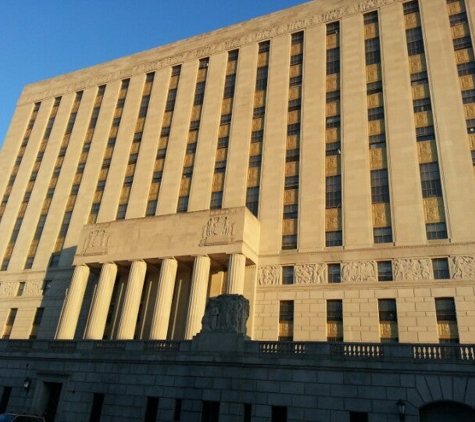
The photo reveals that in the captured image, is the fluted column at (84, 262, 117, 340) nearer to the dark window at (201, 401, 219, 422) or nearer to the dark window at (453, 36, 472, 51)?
the dark window at (201, 401, 219, 422)

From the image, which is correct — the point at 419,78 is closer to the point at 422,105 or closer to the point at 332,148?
the point at 422,105

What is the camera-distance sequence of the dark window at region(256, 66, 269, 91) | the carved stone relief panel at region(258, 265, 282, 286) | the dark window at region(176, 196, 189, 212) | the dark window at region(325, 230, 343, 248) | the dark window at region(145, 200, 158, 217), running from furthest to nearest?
the dark window at region(256, 66, 269, 91), the dark window at region(145, 200, 158, 217), the dark window at region(176, 196, 189, 212), the carved stone relief panel at region(258, 265, 282, 286), the dark window at region(325, 230, 343, 248)

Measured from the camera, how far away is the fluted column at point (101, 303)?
4022cm

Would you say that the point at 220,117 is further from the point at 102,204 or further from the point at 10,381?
the point at 10,381

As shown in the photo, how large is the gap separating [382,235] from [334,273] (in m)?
5.32

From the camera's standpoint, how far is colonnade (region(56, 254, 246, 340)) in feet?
124

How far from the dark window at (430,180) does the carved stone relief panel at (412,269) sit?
6.14 metres

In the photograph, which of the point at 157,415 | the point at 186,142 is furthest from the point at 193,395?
the point at 186,142

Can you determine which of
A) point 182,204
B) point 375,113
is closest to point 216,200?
point 182,204

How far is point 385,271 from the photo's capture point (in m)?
37.1

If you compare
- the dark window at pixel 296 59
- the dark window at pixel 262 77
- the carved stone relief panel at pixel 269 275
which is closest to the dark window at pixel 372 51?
the dark window at pixel 296 59

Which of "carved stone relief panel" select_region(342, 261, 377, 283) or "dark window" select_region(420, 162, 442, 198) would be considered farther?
"dark window" select_region(420, 162, 442, 198)

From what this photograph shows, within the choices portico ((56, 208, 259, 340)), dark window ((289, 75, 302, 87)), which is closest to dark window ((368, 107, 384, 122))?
dark window ((289, 75, 302, 87))

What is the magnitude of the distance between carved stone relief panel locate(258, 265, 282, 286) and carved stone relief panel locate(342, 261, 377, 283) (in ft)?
19.4
